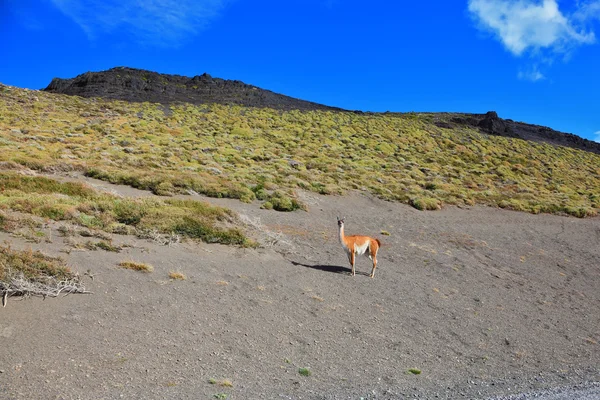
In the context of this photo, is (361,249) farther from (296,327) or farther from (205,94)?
(205,94)

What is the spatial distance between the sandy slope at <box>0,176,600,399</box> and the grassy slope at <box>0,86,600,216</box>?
32.4 feet

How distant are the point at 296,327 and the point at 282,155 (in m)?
35.3

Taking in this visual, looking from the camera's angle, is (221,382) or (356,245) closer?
(221,382)

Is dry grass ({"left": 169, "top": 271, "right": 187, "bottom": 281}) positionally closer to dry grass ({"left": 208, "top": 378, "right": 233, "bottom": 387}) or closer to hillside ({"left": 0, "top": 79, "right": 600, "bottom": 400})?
hillside ({"left": 0, "top": 79, "right": 600, "bottom": 400})

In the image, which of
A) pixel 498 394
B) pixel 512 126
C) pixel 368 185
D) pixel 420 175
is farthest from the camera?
pixel 512 126

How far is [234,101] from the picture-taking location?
80.4m

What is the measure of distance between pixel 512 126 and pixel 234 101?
60.4 meters

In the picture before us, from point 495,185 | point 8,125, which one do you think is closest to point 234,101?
point 8,125

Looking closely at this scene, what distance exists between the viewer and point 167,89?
81500 mm

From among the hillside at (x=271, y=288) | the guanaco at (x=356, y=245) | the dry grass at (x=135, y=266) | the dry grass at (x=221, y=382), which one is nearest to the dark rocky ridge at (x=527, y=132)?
the hillside at (x=271, y=288)

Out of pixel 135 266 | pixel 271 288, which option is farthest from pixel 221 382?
pixel 135 266

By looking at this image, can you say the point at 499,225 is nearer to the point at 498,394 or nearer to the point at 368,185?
the point at 368,185

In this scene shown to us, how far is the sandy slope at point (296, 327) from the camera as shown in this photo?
7340mm

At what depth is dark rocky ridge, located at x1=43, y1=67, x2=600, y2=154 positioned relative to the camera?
7619 cm
